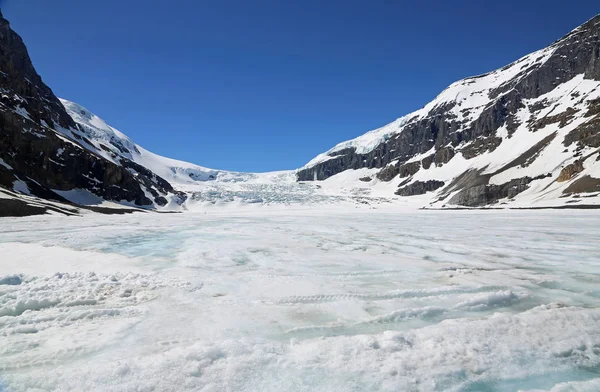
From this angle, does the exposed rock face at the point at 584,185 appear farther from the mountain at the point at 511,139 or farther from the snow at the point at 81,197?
the snow at the point at 81,197

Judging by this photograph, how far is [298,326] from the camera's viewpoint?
484 centimetres

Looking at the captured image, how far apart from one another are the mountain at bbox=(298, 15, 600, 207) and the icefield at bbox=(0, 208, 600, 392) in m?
54.8

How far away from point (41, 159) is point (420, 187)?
102 meters

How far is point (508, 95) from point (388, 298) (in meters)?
154

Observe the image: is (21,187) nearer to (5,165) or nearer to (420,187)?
(5,165)

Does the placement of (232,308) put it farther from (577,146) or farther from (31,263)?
(577,146)

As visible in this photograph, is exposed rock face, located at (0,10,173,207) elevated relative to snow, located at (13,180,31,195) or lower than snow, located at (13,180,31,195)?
elevated

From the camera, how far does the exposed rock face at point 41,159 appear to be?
159ft

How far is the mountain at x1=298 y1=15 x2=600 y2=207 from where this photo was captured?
6629 cm

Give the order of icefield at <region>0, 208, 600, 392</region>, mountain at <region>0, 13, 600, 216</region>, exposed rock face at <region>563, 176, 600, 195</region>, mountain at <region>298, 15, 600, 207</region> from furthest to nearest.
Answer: mountain at <region>298, 15, 600, 207</region> → mountain at <region>0, 13, 600, 216</region> → exposed rock face at <region>563, 176, 600, 195</region> → icefield at <region>0, 208, 600, 392</region>

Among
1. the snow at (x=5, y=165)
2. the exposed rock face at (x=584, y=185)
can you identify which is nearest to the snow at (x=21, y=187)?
the snow at (x=5, y=165)

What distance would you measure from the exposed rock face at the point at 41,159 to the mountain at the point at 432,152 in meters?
0.19

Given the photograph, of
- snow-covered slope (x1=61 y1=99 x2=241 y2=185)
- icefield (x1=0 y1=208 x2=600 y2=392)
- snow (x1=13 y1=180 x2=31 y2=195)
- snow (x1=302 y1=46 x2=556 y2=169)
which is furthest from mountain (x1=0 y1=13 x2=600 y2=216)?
icefield (x1=0 y1=208 x2=600 y2=392)

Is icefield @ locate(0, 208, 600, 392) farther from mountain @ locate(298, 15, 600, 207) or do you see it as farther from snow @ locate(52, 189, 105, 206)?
mountain @ locate(298, 15, 600, 207)
